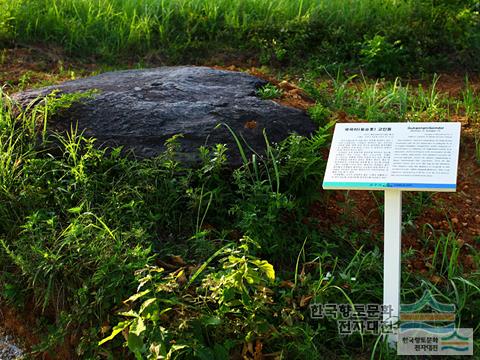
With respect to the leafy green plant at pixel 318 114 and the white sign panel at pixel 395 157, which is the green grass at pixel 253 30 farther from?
the white sign panel at pixel 395 157

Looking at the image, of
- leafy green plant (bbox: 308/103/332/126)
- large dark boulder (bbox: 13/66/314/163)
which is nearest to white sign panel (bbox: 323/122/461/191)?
large dark boulder (bbox: 13/66/314/163)

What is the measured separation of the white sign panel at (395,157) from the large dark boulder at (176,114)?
0.91 meters

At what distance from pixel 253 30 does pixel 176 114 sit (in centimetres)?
289

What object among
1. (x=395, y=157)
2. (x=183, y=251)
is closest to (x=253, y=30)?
(x=183, y=251)

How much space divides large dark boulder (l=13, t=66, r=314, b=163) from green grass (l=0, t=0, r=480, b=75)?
6.74ft

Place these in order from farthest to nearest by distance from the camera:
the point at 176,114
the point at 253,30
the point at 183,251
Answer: the point at 253,30, the point at 176,114, the point at 183,251

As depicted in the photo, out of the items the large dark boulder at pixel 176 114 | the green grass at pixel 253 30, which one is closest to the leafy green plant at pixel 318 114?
the large dark boulder at pixel 176 114

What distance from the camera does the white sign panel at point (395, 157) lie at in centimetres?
321

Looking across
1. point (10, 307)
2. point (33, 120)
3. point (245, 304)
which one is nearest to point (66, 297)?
point (10, 307)

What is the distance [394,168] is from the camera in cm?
329

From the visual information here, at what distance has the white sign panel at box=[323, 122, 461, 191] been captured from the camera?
10.5ft

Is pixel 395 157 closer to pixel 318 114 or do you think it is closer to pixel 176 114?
pixel 318 114

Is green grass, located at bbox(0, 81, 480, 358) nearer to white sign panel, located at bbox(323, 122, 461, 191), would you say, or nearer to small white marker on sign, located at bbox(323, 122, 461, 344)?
small white marker on sign, located at bbox(323, 122, 461, 344)

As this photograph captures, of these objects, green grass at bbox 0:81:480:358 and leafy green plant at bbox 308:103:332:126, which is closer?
green grass at bbox 0:81:480:358
